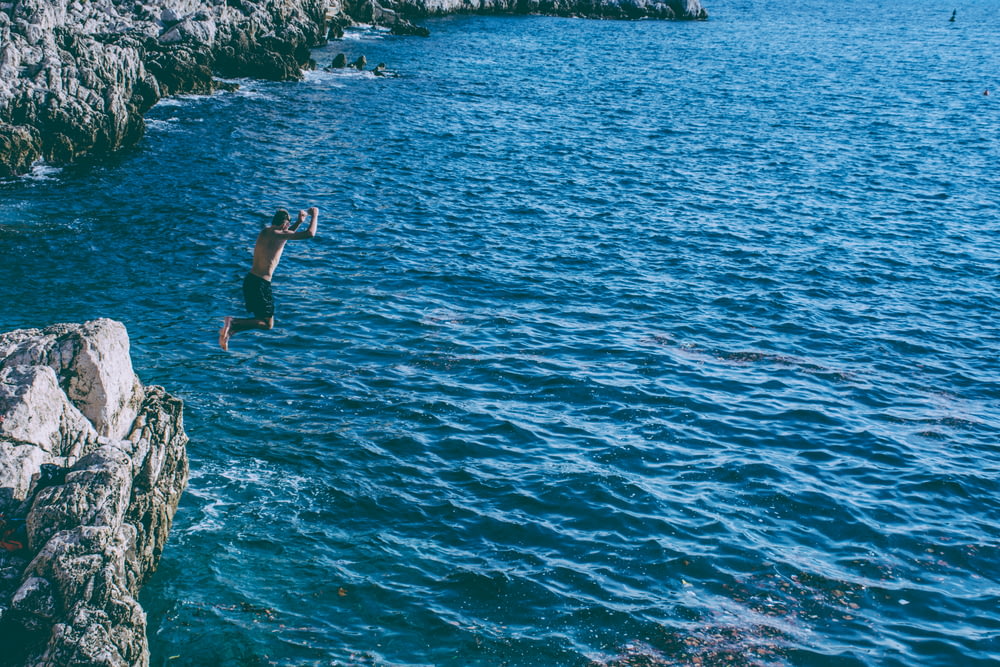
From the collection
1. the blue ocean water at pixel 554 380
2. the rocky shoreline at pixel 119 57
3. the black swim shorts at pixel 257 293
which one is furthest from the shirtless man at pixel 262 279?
the rocky shoreline at pixel 119 57

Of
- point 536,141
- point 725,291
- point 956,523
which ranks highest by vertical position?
point 536,141

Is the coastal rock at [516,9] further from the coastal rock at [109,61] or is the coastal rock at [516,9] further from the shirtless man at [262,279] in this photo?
the shirtless man at [262,279]

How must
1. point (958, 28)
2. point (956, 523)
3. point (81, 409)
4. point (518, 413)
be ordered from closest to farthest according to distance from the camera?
point (81, 409), point (956, 523), point (518, 413), point (958, 28)

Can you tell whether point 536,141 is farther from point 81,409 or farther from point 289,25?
point 81,409

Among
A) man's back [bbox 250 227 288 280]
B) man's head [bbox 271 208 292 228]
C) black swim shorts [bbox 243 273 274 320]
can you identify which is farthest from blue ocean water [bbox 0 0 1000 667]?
man's head [bbox 271 208 292 228]

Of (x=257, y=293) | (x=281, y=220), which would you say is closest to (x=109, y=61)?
(x=257, y=293)

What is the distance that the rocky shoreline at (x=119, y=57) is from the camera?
40594 mm

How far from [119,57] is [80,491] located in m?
38.6

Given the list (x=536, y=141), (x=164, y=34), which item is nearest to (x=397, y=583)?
(x=536, y=141)

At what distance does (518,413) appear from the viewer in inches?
933

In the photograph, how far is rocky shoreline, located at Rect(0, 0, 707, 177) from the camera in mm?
Answer: 40594

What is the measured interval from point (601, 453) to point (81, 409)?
11635 millimetres

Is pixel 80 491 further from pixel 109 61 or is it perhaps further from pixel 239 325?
pixel 109 61

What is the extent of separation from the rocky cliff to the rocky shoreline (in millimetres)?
26170
